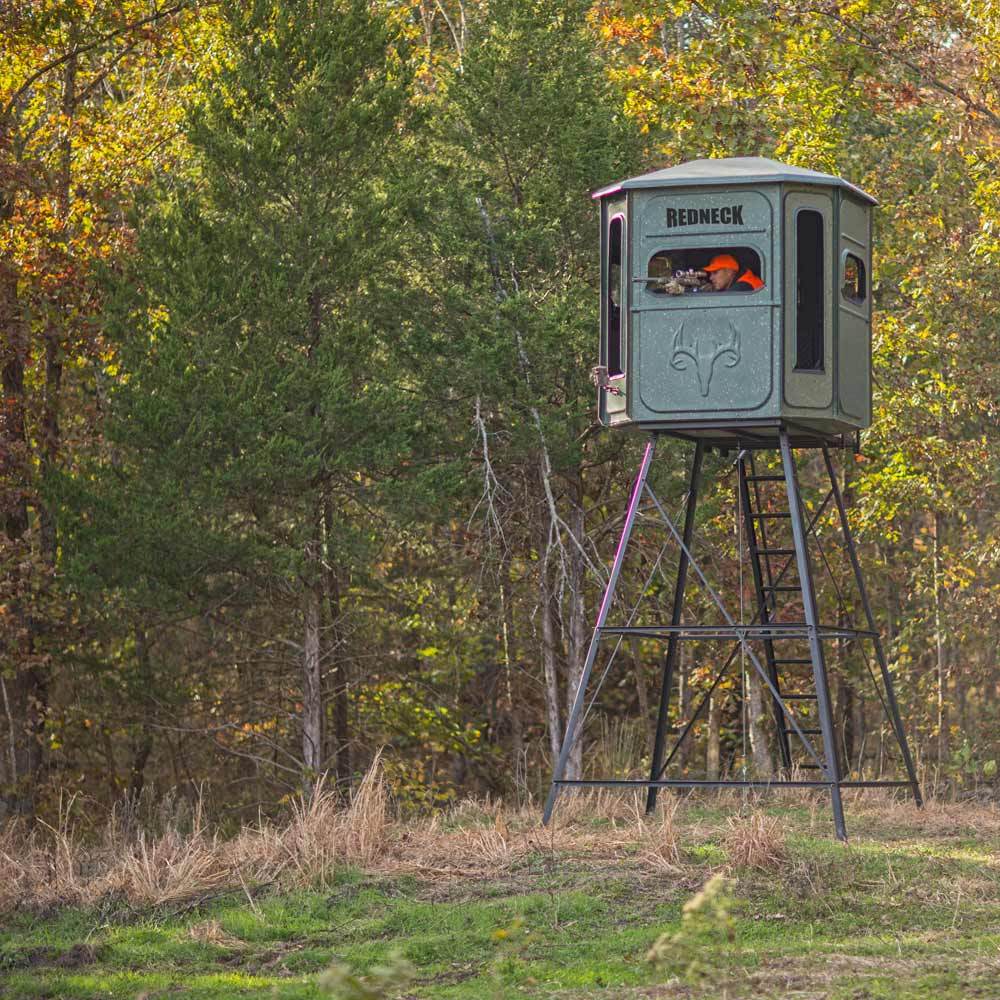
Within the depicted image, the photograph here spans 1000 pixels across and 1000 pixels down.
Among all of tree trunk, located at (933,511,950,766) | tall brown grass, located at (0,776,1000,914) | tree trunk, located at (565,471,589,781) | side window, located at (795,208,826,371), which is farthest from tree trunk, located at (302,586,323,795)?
side window, located at (795,208,826,371)

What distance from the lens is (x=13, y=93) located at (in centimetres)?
1869

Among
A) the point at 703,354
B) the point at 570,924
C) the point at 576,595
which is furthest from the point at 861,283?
the point at 576,595

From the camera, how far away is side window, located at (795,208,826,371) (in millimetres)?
11109

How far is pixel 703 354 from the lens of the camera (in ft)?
35.7

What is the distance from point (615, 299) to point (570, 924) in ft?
17.5

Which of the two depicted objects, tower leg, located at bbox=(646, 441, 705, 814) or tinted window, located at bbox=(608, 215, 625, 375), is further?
tower leg, located at bbox=(646, 441, 705, 814)

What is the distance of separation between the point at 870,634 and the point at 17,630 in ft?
28.8

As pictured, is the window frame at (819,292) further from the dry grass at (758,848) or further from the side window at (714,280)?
the dry grass at (758,848)

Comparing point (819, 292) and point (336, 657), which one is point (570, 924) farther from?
point (336, 657)

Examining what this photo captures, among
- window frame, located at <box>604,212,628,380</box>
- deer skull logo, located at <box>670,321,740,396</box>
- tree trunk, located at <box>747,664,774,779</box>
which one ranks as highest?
window frame, located at <box>604,212,628,380</box>

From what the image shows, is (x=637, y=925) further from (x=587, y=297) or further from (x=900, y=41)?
(x=900, y=41)

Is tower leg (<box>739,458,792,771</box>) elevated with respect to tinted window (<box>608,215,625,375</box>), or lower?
lower

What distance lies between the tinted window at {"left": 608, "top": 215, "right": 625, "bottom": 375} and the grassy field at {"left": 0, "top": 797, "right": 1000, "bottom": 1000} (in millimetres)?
3169

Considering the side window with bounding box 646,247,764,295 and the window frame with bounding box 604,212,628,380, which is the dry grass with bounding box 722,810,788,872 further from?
the side window with bounding box 646,247,764,295
